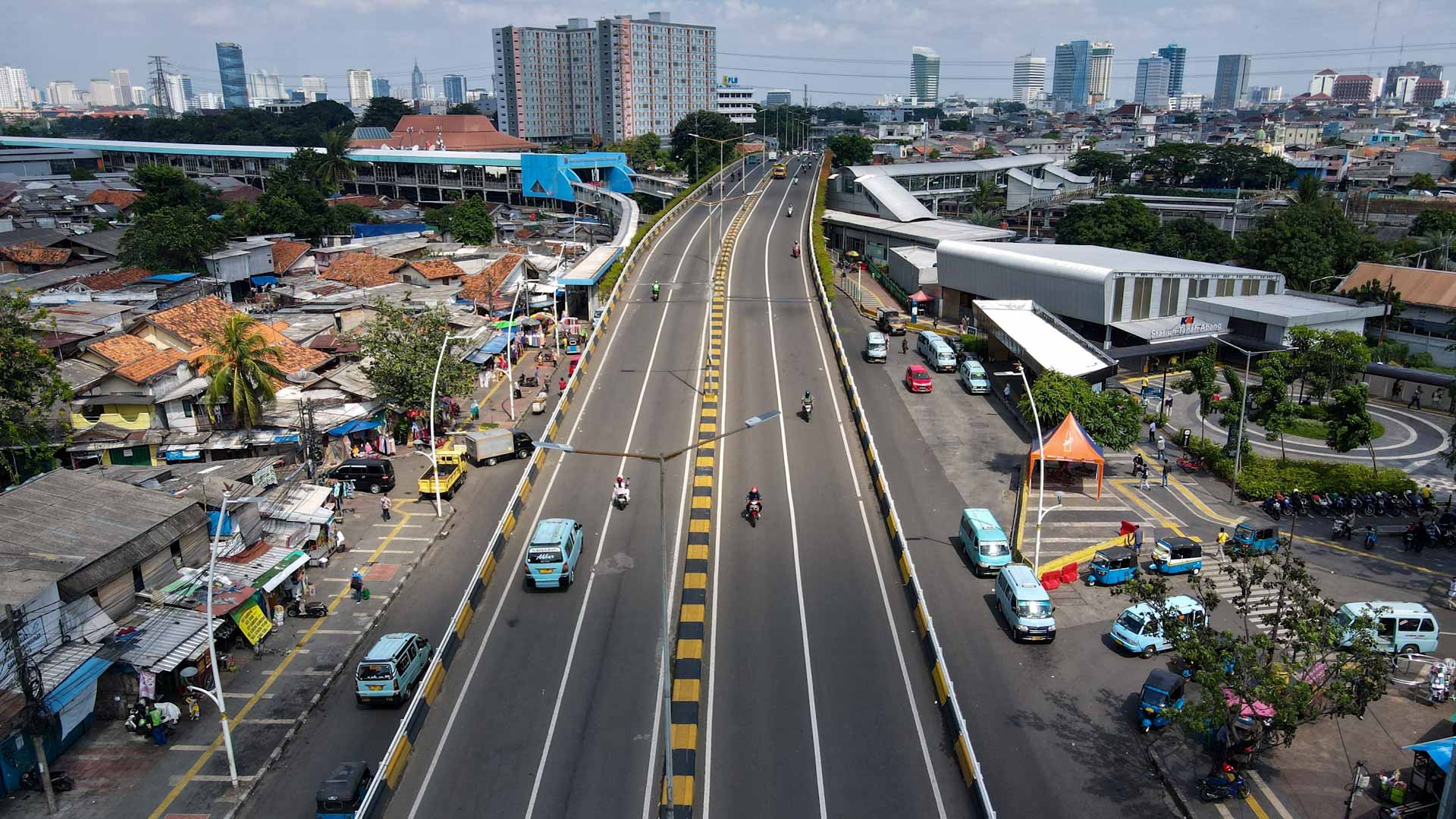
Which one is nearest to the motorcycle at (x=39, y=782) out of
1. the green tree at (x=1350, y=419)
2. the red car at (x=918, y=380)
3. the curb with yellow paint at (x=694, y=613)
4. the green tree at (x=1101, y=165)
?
the curb with yellow paint at (x=694, y=613)

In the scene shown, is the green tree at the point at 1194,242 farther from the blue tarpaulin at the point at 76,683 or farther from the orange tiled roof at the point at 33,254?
the orange tiled roof at the point at 33,254

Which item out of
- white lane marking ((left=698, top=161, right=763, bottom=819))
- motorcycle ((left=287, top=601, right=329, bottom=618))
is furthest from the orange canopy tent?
motorcycle ((left=287, top=601, right=329, bottom=618))

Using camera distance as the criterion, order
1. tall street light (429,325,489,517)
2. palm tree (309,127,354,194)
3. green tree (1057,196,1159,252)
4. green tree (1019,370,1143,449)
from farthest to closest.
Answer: palm tree (309,127,354,194), green tree (1057,196,1159,252), green tree (1019,370,1143,449), tall street light (429,325,489,517)

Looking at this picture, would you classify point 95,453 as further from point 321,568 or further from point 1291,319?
point 1291,319

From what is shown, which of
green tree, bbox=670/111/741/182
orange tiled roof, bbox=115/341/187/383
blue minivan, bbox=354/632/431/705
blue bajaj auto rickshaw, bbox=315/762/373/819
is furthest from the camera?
green tree, bbox=670/111/741/182

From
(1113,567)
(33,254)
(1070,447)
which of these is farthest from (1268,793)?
(33,254)

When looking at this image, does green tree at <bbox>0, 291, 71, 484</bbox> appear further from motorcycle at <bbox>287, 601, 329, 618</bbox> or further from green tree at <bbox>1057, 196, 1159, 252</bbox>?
green tree at <bbox>1057, 196, 1159, 252</bbox>

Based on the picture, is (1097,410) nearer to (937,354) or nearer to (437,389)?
(937,354)
